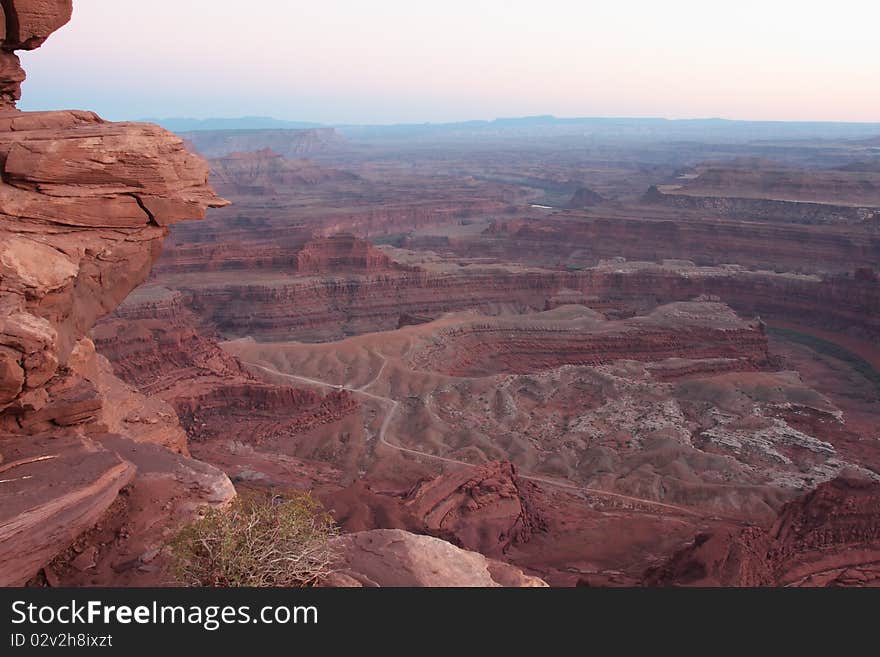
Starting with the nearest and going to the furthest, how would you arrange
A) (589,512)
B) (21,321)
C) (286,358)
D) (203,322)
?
1. (21,321)
2. (589,512)
3. (286,358)
4. (203,322)

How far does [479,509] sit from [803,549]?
903 centimetres

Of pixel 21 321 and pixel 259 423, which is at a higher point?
pixel 21 321

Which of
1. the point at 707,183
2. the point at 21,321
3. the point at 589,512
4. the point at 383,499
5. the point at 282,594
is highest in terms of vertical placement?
the point at 707,183

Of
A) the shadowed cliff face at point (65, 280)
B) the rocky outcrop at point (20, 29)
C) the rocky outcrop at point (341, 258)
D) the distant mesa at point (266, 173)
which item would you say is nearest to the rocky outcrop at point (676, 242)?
the rocky outcrop at point (341, 258)

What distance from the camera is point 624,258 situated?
79.1 m

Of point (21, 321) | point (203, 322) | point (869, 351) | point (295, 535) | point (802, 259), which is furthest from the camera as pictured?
point (802, 259)

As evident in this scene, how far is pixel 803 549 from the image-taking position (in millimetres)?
17719

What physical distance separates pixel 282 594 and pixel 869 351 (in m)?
54.2

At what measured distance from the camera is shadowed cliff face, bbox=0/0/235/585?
30.0 feet

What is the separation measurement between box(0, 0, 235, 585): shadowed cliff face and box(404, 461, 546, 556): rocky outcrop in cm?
844

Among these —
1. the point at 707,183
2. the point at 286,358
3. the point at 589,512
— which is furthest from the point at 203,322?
the point at 707,183

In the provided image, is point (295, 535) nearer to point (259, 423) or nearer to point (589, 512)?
point (589, 512)

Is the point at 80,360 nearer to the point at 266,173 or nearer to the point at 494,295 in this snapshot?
the point at 494,295

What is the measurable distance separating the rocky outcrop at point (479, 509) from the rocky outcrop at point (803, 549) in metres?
4.44
